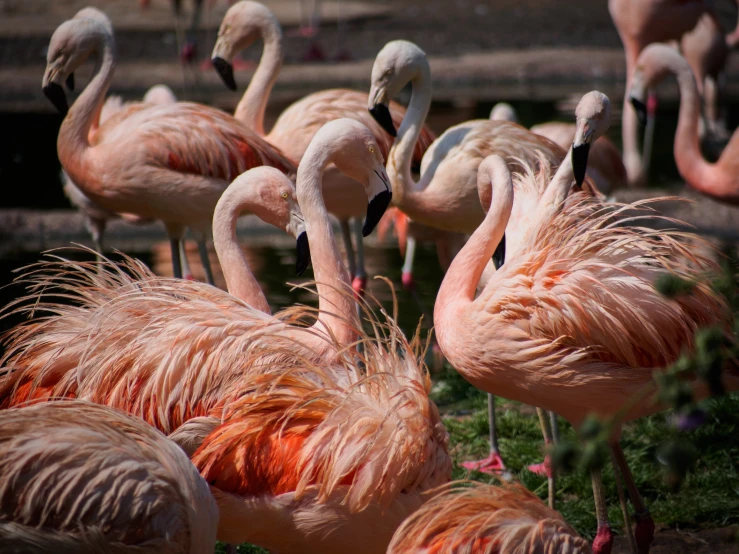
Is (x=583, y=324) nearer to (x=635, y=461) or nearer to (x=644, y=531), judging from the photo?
(x=644, y=531)

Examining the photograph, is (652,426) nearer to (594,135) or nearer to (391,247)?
(594,135)

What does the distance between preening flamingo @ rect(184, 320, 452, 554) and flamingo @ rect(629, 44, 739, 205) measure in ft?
12.3

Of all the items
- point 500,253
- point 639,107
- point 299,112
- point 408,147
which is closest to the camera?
point 500,253

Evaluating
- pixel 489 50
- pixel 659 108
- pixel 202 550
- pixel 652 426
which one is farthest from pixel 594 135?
pixel 489 50

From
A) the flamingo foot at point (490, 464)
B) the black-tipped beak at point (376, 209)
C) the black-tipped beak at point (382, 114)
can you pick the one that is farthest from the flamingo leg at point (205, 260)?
the flamingo foot at point (490, 464)

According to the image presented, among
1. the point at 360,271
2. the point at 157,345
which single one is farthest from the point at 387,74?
the point at 157,345

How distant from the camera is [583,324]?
9.30ft

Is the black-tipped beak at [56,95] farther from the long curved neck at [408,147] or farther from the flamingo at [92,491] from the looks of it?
the flamingo at [92,491]

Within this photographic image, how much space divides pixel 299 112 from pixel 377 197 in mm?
1756

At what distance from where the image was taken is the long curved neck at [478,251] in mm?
3209

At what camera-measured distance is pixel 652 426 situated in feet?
13.7

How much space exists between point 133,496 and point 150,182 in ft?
9.13

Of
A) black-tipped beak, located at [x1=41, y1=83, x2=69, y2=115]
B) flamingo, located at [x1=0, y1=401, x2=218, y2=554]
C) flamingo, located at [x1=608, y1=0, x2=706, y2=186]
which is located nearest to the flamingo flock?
flamingo, located at [x1=0, y1=401, x2=218, y2=554]

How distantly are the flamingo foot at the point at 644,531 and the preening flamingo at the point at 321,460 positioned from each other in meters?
0.78
